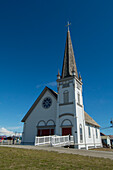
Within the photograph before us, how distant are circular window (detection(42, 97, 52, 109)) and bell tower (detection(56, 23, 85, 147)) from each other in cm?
219

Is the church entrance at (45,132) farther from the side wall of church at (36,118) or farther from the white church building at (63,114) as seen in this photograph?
the side wall of church at (36,118)

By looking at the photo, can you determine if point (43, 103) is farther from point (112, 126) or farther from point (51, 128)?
point (112, 126)

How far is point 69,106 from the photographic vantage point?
23578 mm

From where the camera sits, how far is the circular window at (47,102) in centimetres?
2621

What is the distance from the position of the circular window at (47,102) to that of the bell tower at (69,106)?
2185 millimetres

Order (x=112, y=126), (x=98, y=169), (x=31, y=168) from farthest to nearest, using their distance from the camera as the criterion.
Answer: (x=112, y=126), (x=98, y=169), (x=31, y=168)

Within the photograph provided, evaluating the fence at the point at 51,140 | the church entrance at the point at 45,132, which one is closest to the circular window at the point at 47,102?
the church entrance at the point at 45,132

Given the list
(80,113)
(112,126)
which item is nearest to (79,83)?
(80,113)

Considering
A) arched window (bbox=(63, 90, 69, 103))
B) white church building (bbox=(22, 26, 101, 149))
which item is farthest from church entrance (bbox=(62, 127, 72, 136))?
arched window (bbox=(63, 90, 69, 103))

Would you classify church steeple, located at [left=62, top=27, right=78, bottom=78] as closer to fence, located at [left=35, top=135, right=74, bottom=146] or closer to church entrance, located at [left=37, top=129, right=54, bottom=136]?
church entrance, located at [left=37, top=129, right=54, bottom=136]

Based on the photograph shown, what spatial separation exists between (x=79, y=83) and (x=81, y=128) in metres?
8.73

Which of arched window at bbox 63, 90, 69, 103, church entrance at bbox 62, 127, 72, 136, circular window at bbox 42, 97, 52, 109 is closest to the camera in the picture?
church entrance at bbox 62, 127, 72, 136

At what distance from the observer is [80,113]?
79.1 ft

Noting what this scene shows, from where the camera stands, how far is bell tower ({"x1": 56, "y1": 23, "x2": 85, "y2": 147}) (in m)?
22.0
